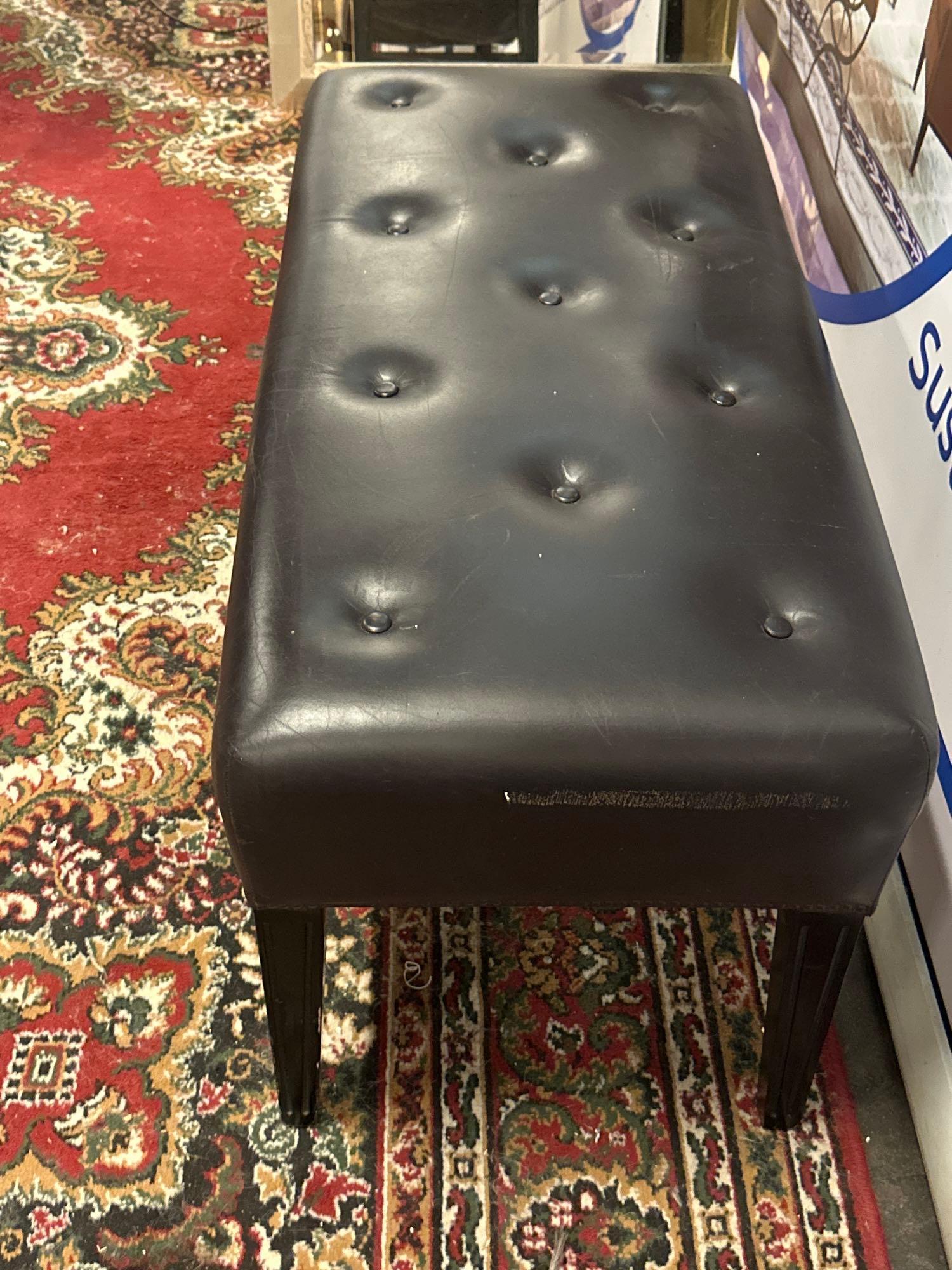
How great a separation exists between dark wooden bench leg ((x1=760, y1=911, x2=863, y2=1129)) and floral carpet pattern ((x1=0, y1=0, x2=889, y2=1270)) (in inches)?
1.7

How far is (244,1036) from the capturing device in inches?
40.2

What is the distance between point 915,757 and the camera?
27.7 inches

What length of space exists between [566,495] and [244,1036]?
516 millimetres

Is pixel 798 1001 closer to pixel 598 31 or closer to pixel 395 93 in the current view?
pixel 395 93

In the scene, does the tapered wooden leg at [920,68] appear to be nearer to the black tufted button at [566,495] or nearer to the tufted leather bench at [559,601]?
the tufted leather bench at [559,601]

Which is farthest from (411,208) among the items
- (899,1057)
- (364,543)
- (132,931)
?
(899,1057)

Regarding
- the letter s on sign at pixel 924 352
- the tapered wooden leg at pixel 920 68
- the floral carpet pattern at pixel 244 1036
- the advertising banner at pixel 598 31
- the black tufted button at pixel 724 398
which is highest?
the tapered wooden leg at pixel 920 68

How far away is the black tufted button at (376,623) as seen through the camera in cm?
73

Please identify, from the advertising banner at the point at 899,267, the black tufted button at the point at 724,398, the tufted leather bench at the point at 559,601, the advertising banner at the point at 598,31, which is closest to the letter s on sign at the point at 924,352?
the advertising banner at the point at 899,267

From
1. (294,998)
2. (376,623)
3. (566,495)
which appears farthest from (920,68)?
(294,998)

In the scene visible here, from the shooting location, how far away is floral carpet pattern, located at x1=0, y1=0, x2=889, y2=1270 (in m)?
0.93

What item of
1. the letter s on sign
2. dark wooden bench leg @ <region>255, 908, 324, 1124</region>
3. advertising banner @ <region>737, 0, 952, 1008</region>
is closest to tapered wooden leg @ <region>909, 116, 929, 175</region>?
advertising banner @ <region>737, 0, 952, 1008</region>

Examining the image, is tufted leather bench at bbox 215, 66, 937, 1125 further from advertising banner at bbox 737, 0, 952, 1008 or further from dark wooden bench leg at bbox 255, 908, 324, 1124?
advertising banner at bbox 737, 0, 952, 1008

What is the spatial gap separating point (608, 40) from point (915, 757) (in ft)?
4.90
